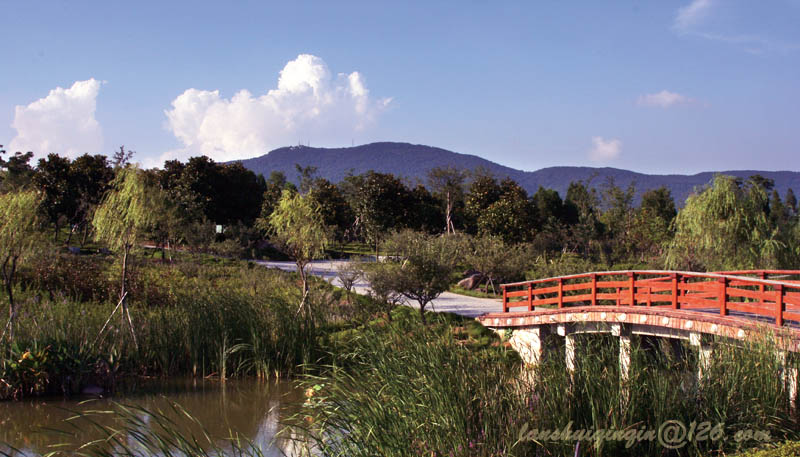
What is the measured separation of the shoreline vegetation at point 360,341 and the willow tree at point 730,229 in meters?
0.05

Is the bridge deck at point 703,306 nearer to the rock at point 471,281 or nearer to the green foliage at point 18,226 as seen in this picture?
the green foliage at point 18,226

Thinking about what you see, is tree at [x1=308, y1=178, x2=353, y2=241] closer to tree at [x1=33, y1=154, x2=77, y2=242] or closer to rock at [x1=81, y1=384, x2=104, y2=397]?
tree at [x1=33, y1=154, x2=77, y2=242]

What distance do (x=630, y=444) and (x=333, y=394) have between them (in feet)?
9.87

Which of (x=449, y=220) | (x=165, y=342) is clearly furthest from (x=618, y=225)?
(x=165, y=342)

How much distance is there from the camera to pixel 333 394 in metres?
7.21

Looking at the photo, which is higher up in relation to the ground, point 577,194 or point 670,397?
point 577,194

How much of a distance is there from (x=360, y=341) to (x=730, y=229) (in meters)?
13.3

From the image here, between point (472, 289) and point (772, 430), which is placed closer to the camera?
point (772, 430)

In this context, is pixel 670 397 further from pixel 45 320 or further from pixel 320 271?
pixel 320 271

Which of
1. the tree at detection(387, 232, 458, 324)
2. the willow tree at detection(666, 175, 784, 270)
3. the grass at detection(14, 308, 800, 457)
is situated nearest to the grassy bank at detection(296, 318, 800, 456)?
the grass at detection(14, 308, 800, 457)

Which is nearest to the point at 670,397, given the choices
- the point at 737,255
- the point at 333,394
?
the point at 333,394

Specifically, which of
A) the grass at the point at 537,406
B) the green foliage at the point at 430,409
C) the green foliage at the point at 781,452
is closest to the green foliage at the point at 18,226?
the grass at the point at 537,406

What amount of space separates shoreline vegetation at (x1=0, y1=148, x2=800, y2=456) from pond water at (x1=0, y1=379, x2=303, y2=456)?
308mm

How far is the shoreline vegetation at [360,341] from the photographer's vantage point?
19.7 feet
